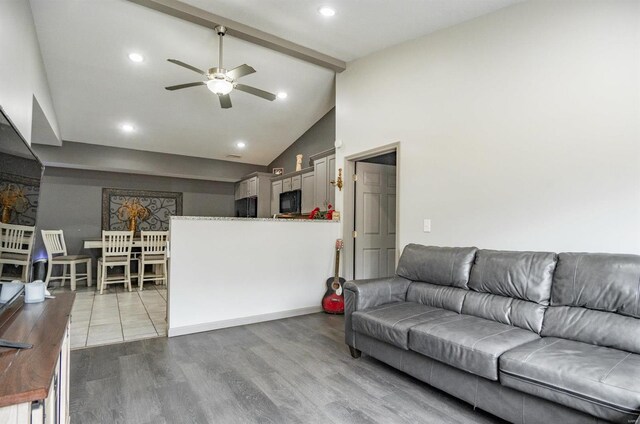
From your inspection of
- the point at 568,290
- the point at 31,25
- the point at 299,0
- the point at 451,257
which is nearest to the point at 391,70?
the point at 299,0

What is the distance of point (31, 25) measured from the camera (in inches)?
136

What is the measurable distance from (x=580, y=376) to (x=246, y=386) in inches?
75.6

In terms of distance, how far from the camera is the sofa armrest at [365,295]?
2.84 meters

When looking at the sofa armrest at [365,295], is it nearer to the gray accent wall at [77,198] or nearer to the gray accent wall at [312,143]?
the gray accent wall at [312,143]

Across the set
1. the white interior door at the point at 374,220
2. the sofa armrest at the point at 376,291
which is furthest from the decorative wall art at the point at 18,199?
the white interior door at the point at 374,220

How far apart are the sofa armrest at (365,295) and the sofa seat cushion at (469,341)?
1.97 ft

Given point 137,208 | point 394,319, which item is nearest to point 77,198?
point 137,208

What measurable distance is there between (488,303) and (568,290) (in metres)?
0.51

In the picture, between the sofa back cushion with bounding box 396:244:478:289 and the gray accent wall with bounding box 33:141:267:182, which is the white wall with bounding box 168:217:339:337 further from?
the gray accent wall with bounding box 33:141:267:182

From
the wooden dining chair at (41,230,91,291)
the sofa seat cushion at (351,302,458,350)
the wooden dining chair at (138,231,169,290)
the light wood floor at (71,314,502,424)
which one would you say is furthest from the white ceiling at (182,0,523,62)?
the wooden dining chair at (41,230,91,291)

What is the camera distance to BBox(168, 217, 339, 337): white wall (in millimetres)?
3465

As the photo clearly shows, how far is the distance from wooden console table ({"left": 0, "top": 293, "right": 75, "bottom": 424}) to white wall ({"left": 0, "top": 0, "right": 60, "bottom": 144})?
175 cm

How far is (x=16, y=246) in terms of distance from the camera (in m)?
1.59

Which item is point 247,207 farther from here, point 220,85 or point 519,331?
→ point 519,331
